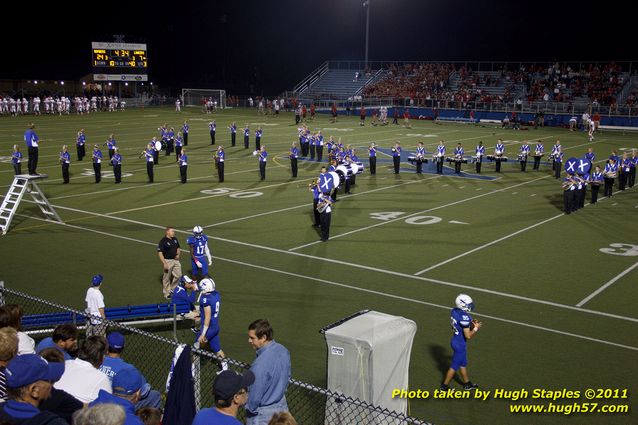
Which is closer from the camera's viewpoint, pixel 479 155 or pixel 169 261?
pixel 169 261

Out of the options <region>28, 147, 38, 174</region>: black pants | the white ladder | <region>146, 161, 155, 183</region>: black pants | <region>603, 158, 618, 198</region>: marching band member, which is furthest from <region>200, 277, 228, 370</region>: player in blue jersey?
<region>28, 147, 38, 174</region>: black pants

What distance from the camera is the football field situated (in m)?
9.27

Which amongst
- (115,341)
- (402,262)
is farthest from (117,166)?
(115,341)

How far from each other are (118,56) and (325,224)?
163 ft

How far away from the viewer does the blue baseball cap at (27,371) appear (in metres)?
4.00

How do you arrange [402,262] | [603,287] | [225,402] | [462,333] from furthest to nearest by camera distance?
[402,262]
[603,287]
[462,333]
[225,402]

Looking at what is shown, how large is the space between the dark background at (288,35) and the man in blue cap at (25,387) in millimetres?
58135

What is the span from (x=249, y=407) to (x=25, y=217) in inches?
610

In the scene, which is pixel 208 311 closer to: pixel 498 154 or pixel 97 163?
pixel 97 163

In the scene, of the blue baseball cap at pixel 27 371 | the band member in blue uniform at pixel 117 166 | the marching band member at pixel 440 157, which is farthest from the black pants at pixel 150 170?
A: the blue baseball cap at pixel 27 371

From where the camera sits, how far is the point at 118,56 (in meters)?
59.5

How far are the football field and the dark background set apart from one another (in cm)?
3395

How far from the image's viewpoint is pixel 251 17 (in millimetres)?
77125

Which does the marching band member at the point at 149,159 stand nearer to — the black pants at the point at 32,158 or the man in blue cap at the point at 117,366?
the black pants at the point at 32,158
